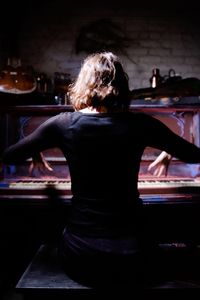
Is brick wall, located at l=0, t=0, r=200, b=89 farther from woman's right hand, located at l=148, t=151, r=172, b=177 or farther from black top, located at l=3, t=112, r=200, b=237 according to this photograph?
black top, located at l=3, t=112, r=200, b=237

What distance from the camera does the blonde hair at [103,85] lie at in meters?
1.79

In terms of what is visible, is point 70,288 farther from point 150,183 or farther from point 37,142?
point 150,183

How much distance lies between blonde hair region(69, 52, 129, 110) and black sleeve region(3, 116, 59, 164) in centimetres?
21

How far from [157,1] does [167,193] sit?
297cm

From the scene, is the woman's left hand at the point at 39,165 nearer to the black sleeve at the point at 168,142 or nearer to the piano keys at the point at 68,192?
the piano keys at the point at 68,192

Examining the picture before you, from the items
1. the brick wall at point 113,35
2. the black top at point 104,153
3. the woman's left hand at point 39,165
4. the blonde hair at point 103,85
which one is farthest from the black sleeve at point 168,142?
the brick wall at point 113,35

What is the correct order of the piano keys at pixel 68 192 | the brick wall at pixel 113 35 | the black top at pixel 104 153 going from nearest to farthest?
the black top at pixel 104 153 < the piano keys at pixel 68 192 < the brick wall at pixel 113 35

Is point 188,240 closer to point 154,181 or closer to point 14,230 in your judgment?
point 154,181

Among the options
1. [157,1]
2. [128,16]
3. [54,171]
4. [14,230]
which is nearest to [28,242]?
[14,230]

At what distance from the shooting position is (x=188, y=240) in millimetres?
2979

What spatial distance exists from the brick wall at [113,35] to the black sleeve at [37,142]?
2.85 m

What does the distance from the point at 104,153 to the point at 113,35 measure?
3224 millimetres

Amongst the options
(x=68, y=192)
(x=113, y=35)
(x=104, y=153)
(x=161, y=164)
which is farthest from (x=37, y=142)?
(x=113, y=35)

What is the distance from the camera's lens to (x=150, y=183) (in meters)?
→ 2.80
